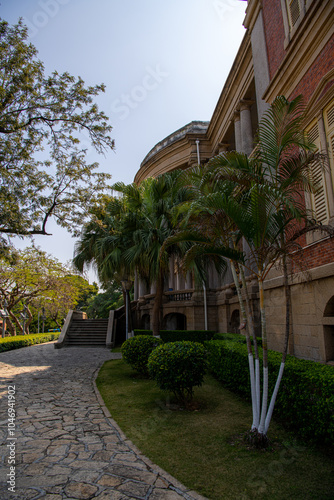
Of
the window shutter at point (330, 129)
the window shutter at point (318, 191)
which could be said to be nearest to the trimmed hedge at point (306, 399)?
the window shutter at point (318, 191)

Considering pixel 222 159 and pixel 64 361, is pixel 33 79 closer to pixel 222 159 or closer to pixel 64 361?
pixel 222 159

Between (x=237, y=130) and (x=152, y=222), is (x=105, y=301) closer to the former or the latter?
(x=152, y=222)

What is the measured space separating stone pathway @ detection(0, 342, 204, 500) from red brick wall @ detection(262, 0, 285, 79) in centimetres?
1076

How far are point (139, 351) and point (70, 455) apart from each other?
5.61 metres

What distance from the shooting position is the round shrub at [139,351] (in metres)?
10.4

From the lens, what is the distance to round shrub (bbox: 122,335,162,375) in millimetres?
10367

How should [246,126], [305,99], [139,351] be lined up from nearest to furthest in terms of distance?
1. [305,99]
2. [139,351]
3. [246,126]

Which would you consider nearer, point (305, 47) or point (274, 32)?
point (305, 47)

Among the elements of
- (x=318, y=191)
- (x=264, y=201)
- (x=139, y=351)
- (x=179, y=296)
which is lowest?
(x=139, y=351)

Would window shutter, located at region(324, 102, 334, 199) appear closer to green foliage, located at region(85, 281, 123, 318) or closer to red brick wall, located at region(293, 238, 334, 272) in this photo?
red brick wall, located at region(293, 238, 334, 272)

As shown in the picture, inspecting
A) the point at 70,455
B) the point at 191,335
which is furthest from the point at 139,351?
the point at 70,455

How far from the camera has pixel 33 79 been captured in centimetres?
1088

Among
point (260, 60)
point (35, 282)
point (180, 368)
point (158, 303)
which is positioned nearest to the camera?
point (180, 368)

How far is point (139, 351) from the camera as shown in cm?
1041
